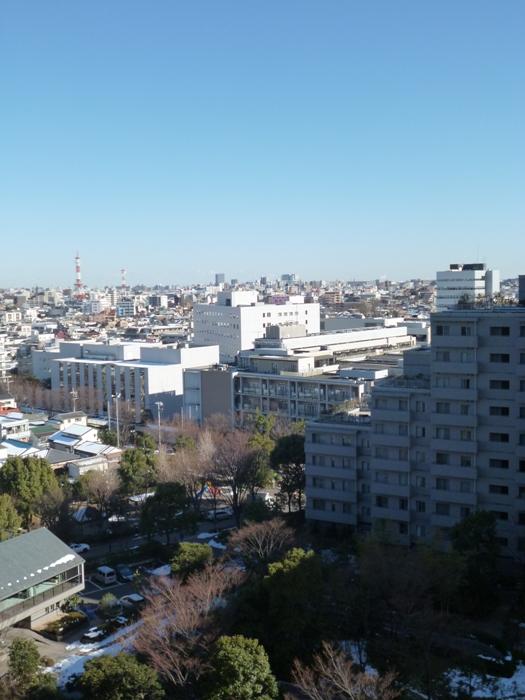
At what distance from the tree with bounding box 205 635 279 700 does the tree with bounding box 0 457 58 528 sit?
9791 millimetres

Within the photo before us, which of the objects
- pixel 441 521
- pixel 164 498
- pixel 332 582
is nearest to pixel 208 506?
pixel 164 498

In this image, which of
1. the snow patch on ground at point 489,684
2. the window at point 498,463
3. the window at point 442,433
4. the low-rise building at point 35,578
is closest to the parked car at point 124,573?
the low-rise building at point 35,578

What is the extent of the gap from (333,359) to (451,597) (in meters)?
21.0

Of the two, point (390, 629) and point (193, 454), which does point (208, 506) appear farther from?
point (390, 629)

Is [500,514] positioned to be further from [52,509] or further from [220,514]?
[52,509]

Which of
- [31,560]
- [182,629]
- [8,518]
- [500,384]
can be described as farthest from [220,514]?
[182,629]

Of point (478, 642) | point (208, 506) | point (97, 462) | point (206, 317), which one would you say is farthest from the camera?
point (206, 317)

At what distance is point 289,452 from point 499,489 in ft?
18.7

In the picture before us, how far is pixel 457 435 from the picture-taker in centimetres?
1549

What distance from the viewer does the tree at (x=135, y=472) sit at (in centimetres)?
1984

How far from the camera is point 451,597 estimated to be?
42.0 feet

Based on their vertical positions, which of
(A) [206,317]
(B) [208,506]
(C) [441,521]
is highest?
(A) [206,317]

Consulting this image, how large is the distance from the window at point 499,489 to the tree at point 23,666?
9340 millimetres

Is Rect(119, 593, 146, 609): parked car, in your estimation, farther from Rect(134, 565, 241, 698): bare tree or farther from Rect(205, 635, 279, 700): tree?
Rect(205, 635, 279, 700): tree
